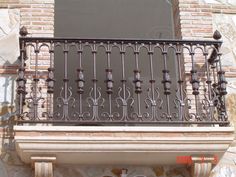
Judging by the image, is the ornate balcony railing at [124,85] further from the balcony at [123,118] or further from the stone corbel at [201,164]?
the stone corbel at [201,164]

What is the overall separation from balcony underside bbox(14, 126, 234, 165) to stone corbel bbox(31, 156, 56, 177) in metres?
0.05

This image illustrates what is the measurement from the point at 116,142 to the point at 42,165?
0.81 m

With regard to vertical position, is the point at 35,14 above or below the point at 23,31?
above

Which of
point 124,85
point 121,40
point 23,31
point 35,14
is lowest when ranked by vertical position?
point 124,85

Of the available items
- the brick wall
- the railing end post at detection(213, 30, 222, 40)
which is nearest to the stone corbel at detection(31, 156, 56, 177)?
the brick wall

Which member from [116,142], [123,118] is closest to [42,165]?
[116,142]

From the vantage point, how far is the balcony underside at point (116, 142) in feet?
22.0

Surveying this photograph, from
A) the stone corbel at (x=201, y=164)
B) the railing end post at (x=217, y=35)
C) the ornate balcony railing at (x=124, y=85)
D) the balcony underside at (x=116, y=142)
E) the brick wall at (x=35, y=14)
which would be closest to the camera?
the balcony underside at (x=116, y=142)

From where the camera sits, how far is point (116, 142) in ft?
22.2

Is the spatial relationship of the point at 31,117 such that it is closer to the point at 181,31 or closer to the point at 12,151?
the point at 12,151

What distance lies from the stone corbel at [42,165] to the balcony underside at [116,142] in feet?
0.17

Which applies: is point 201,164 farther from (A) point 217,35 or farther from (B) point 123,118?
(A) point 217,35

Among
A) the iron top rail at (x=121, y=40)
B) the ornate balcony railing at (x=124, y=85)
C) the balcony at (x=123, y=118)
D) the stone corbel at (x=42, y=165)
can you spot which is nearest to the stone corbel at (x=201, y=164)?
the balcony at (x=123, y=118)

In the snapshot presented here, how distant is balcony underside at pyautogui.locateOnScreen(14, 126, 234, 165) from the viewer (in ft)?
22.0
